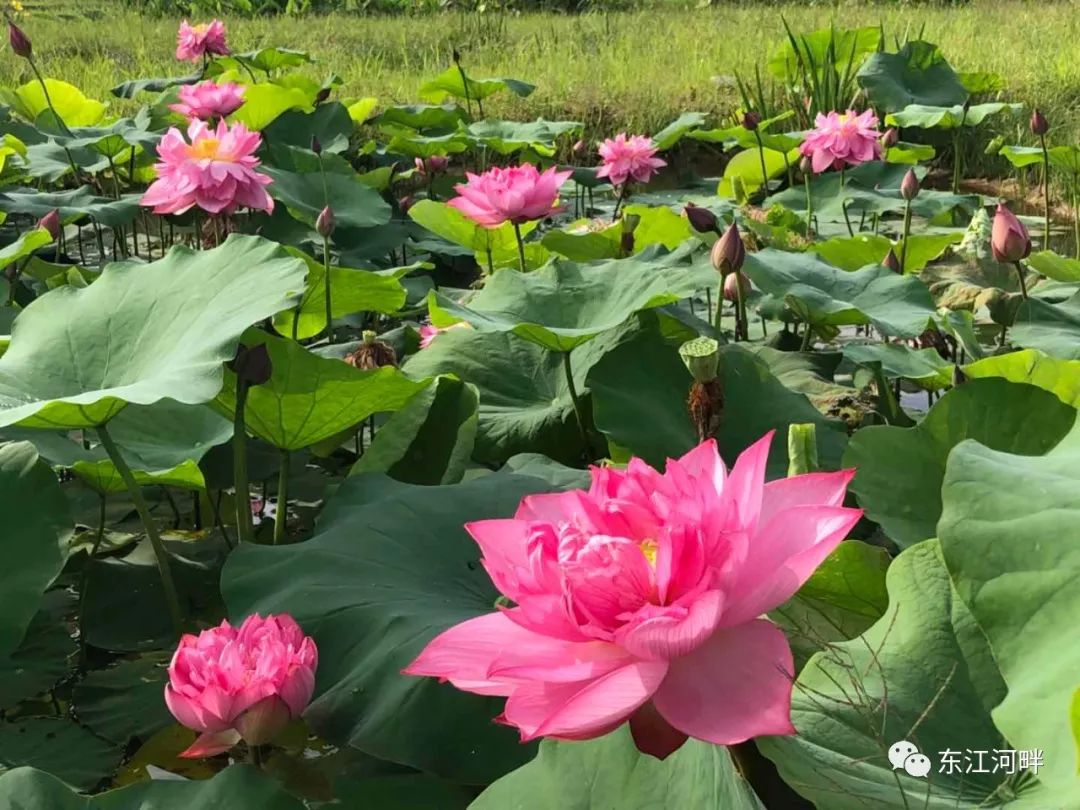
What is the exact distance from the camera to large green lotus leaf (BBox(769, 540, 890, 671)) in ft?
2.84

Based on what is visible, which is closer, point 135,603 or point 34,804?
point 34,804

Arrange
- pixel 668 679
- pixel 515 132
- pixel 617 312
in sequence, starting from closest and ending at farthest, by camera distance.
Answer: pixel 668 679 → pixel 617 312 → pixel 515 132

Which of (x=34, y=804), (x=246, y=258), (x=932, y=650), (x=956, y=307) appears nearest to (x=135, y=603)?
(x=246, y=258)

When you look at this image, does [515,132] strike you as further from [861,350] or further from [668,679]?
[668,679]

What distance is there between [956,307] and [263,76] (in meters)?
4.00

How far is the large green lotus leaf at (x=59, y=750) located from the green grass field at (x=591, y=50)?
13.1 feet

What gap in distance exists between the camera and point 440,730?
2.74 feet

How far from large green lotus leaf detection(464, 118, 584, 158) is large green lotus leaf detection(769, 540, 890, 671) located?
239 cm

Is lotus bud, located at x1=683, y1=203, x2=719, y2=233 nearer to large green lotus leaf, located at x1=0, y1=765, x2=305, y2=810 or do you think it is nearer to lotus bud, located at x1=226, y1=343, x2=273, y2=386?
lotus bud, located at x1=226, y1=343, x2=273, y2=386

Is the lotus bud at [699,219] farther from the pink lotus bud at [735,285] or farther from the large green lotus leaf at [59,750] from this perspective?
the large green lotus leaf at [59,750]

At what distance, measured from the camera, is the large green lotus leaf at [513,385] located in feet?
4.66

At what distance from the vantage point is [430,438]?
131 cm

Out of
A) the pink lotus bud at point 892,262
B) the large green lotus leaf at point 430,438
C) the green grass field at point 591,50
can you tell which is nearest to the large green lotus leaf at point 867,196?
the pink lotus bud at point 892,262

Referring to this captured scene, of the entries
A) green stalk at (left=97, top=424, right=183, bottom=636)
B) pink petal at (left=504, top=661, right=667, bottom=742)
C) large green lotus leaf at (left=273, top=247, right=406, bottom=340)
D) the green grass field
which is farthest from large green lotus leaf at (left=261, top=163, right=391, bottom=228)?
the green grass field
